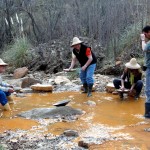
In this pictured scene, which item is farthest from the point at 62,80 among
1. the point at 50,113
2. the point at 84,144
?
the point at 84,144

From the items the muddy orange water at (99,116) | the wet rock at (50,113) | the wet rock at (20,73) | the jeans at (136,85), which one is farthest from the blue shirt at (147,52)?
the wet rock at (20,73)

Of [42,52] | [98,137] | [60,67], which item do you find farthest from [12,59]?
[98,137]

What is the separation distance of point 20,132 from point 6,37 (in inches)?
441

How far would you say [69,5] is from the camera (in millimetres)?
14562

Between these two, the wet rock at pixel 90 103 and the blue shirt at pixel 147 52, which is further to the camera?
the wet rock at pixel 90 103

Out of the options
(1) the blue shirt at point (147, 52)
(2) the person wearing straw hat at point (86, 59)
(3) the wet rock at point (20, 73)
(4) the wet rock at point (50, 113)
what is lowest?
(3) the wet rock at point (20, 73)

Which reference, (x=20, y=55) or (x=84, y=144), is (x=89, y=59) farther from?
(x=20, y=55)

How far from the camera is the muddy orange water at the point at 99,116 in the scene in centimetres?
467

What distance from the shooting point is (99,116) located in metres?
6.10

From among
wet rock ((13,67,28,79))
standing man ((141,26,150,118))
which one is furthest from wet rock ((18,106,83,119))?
wet rock ((13,67,28,79))

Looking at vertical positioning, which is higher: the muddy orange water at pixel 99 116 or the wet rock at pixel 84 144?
the wet rock at pixel 84 144

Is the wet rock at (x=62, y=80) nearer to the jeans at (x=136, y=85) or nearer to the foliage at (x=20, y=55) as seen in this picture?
the jeans at (x=136, y=85)

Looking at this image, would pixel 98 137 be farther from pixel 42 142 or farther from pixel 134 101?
pixel 134 101

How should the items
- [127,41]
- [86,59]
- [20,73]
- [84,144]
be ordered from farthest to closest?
[127,41]
[20,73]
[86,59]
[84,144]
